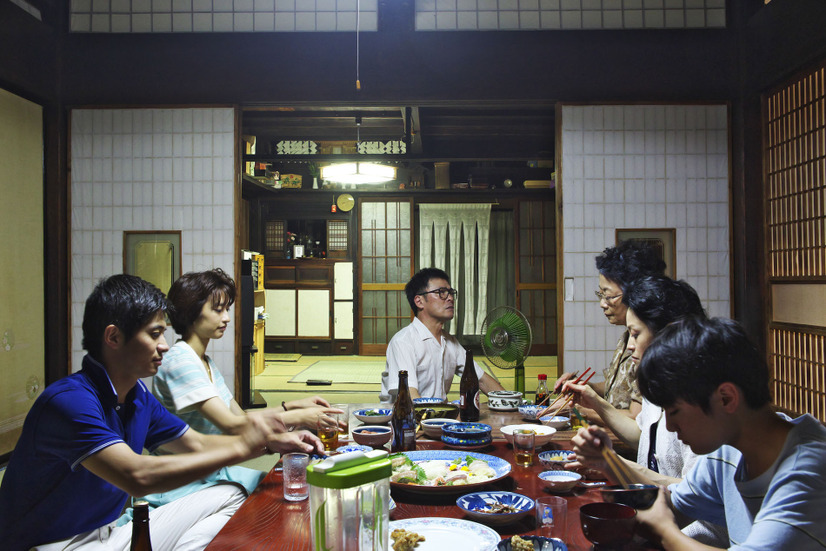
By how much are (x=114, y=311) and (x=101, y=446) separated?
1.09 feet

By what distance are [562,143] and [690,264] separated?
1.21m

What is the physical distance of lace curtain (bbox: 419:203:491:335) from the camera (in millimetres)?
8734

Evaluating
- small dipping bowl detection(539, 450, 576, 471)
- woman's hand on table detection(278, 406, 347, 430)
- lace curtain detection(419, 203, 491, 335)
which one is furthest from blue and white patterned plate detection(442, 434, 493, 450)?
lace curtain detection(419, 203, 491, 335)

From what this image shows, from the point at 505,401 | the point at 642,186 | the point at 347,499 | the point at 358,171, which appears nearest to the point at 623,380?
the point at 505,401

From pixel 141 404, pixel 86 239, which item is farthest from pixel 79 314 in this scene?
pixel 141 404

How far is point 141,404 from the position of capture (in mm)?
1739

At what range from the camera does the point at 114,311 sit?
1575 mm

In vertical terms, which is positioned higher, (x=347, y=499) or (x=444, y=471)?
(x=347, y=499)

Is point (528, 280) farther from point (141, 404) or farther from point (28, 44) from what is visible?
point (141, 404)

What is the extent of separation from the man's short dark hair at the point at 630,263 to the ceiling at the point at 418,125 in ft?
8.32

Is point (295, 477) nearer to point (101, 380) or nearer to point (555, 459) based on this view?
point (101, 380)

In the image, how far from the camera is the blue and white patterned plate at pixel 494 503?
1.33 meters

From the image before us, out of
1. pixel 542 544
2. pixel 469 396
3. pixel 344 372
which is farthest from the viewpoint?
pixel 344 372

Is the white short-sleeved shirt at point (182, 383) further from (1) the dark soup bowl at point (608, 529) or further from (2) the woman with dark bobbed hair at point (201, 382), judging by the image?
(1) the dark soup bowl at point (608, 529)
